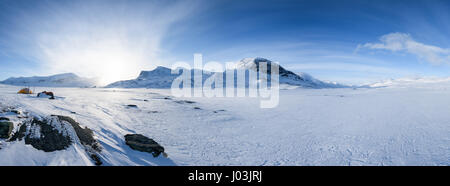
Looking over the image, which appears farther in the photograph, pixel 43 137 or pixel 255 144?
pixel 255 144

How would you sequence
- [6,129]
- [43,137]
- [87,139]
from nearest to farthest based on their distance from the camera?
[6,129], [43,137], [87,139]

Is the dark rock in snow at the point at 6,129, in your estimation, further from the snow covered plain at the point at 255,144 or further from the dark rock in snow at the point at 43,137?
the snow covered plain at the point at 255,144

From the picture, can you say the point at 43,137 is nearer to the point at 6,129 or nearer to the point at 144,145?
the point at 6,129

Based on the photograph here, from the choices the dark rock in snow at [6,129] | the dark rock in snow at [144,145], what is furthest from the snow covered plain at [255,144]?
the dark rock in snow at [6,129]

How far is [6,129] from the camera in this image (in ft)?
18.0

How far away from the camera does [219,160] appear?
7844 millimetres

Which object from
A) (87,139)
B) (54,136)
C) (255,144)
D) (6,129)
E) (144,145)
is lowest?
(255,144)

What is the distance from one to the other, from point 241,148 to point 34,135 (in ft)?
25.9

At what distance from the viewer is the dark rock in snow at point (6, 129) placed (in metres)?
5.20

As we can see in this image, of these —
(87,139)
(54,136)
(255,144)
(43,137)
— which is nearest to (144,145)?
(87,139)

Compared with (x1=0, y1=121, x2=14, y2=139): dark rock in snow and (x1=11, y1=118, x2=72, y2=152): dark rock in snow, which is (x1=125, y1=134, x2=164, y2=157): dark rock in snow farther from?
(x1=0, y1=121, x2=14, y2=139): dark rock in snow

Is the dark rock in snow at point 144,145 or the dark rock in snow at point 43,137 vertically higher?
the dark rock in snow at point 43,137
